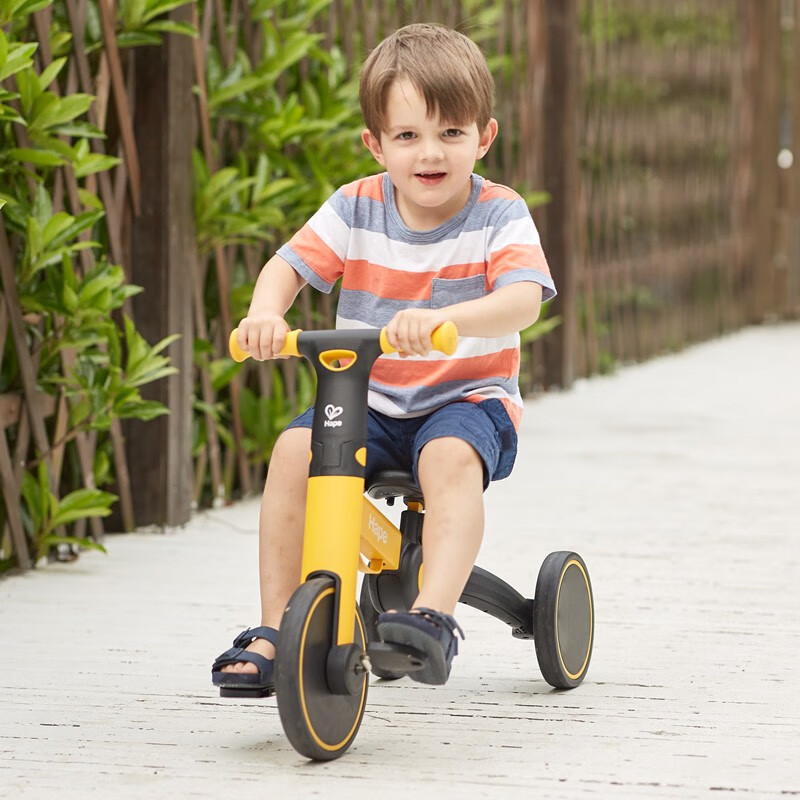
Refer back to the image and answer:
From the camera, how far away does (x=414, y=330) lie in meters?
2.18

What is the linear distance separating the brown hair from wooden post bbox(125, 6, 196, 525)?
1.61 metres

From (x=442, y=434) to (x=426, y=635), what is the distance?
327 millimetres

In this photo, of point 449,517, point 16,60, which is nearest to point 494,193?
point 449,517

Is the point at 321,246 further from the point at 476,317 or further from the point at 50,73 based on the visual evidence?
the point at 50,73

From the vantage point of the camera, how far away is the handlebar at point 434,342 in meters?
2.18

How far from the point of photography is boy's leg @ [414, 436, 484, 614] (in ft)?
7.70

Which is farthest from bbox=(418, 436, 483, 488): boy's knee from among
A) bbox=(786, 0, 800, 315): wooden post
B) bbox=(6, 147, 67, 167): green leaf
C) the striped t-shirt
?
bbox=(786, 0, 800, 315): wooden post

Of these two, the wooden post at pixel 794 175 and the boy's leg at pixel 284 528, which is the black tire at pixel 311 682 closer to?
the boy's leg at pixel 284 528

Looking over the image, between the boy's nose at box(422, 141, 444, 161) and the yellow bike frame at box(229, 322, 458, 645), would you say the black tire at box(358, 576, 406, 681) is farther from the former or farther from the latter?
the boy's nose at box(422, 141, 444, 161)

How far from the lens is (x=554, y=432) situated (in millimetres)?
6227

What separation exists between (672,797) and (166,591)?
1.63m

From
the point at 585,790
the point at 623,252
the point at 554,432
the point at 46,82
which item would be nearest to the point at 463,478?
the point at 585,790

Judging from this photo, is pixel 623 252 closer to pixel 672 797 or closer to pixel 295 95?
pixel 295 95

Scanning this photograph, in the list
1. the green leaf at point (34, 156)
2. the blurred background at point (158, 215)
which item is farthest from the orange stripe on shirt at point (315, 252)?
the green leaf at point (34, 156)
